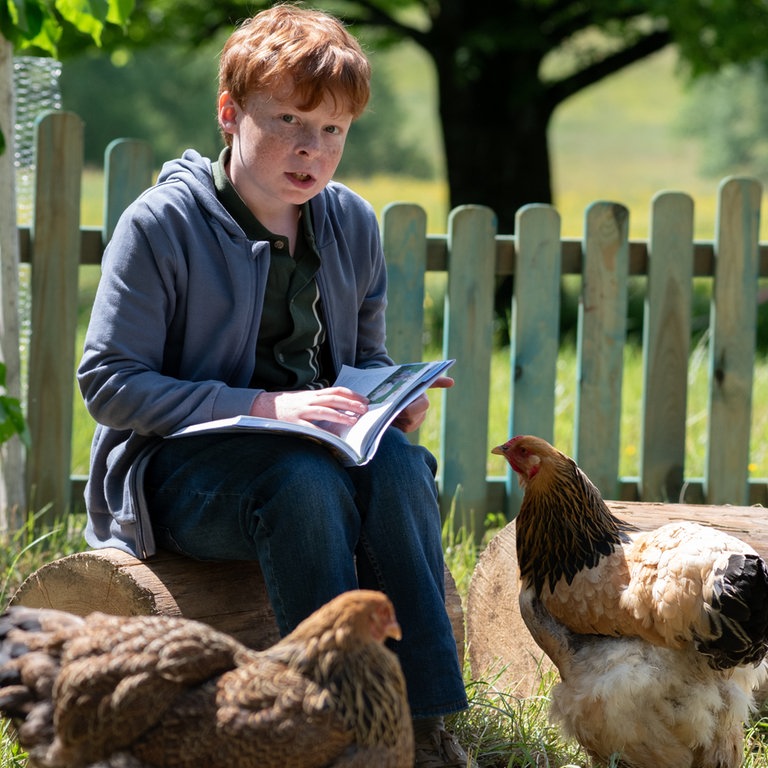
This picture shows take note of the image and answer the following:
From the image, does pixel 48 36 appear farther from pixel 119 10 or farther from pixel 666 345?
pixel 666 345

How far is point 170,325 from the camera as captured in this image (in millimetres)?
2713

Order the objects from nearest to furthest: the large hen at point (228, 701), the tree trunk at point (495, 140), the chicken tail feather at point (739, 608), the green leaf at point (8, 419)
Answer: the large hen at point (228, 701) → the chicken tail feather at point (739, 608) → the green leaf at point (8, 419) → the tree trunk at point (495, 140)

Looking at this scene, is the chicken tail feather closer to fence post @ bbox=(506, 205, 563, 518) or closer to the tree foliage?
fence post @ bbox=(506, 205, 563, 518)

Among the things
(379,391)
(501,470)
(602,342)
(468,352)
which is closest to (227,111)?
(379,391)

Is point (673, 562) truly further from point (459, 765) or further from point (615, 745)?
point (459, 765)

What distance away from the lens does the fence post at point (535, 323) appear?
184 inches

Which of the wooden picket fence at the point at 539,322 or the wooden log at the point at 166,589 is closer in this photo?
the wooden log at the point at 166,589

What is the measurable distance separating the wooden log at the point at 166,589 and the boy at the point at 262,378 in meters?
0.04

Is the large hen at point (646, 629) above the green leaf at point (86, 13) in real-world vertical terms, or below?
below

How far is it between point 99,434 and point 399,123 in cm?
3863

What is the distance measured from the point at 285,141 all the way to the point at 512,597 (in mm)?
1611

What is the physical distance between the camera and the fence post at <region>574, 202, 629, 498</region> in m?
4.71

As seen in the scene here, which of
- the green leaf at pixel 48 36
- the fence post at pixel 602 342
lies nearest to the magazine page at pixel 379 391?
the green leaf at pixel 48 36

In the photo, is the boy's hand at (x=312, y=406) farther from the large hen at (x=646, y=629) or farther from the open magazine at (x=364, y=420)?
the large hen at (x=646, y=629)
